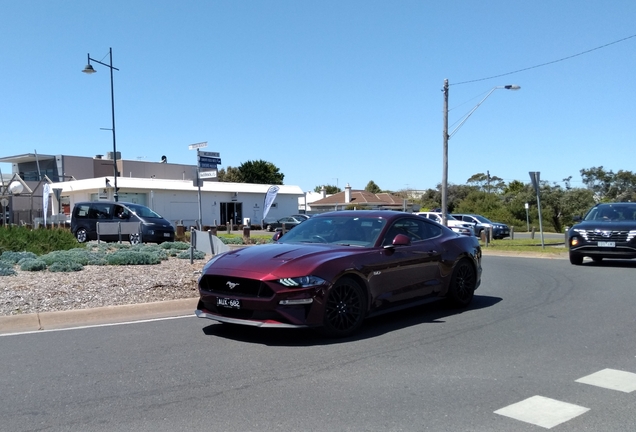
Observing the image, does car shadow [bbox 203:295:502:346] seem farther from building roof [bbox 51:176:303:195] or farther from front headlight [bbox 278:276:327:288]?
building roof [bbox 51:176:303:195]

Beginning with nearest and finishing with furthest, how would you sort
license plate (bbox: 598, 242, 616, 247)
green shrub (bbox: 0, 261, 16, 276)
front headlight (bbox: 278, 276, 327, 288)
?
front headlight (bbox: 278, 276, 327, 288) → green shrub (bbox: 0, 261, 16, 276) → license plate (bbox: 598, 242, 616, 247)

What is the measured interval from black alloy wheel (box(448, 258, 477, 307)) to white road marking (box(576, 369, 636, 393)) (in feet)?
10.8

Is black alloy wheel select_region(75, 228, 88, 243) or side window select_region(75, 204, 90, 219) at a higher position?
side window select_region(75, 204, 90, 219)

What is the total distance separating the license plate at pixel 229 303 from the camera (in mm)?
6930

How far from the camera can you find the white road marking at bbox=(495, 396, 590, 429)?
4.66 meters

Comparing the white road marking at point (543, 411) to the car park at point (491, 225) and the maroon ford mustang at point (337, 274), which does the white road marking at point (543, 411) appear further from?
the car park at point (491, 225)

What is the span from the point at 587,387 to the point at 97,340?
209 inches

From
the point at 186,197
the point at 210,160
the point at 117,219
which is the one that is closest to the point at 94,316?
the point at 210,160

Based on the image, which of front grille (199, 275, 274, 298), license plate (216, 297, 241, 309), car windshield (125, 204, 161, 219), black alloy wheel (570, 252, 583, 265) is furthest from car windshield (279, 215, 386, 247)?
car windshield (125, 204, 161, 219)

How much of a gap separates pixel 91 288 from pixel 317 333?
4.49 metres

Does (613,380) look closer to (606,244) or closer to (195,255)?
(195,255)

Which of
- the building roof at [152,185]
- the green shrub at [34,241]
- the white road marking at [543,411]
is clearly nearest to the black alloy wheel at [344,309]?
the white road marking at [543,411]

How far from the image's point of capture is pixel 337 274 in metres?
7.09

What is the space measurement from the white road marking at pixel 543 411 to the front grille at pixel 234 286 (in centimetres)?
285
